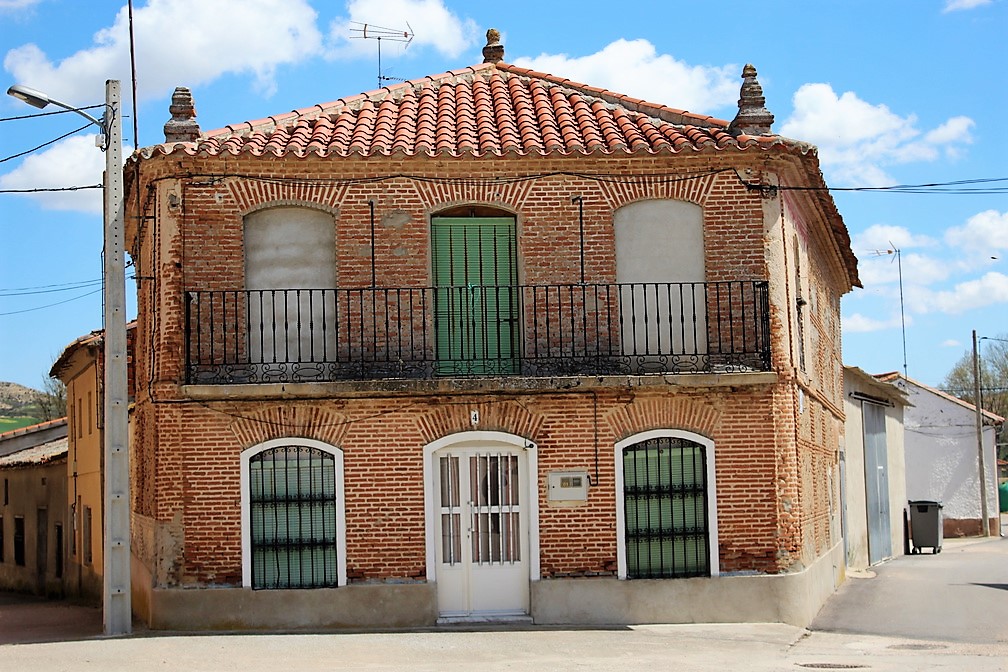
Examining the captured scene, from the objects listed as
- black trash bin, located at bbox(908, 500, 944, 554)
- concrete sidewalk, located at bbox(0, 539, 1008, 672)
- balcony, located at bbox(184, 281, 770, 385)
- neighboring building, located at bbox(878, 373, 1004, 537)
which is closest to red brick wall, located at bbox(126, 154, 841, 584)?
balcony, located at bbox(184, 281, 770, 385)

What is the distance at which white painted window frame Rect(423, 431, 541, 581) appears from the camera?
15.9 meters

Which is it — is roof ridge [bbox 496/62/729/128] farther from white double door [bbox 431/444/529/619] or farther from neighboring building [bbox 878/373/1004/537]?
neighboring building [bbox 878/373/1004/537]

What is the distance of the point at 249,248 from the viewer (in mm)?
16344

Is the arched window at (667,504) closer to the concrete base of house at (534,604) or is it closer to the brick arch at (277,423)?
the concrete base of house at (534,604)

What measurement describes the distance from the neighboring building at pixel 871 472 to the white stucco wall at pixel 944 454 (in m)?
8.11

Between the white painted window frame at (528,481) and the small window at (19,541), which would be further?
the small window at (19,541)

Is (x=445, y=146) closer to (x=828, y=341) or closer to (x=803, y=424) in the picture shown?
(x=803, y=424)

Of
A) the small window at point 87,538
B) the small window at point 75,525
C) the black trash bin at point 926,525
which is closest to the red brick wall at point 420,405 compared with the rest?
the small window at point 87,538

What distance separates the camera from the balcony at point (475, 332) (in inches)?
635

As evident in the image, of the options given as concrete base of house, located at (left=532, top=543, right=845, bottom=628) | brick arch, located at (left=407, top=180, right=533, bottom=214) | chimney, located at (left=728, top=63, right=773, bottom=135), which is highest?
chimney, located at (left=728, top=63, right=773, bottom=135)

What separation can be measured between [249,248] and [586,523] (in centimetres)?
556

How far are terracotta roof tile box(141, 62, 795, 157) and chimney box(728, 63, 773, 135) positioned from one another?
0.71ft

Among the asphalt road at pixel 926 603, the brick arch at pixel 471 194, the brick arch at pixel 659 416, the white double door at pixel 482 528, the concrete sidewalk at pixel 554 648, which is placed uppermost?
the brick arch at pixel 471 194

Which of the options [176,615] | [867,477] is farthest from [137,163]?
[867,477]
